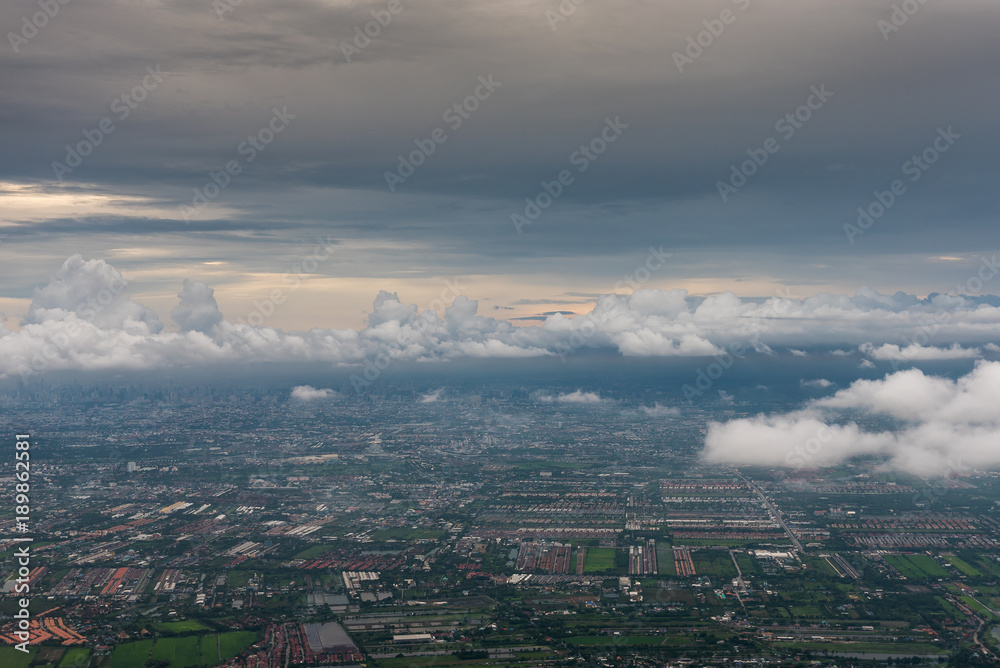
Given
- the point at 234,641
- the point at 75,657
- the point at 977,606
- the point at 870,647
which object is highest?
the point at 977,606

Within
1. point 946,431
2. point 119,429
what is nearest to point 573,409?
point 946,431

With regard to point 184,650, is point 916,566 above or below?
above

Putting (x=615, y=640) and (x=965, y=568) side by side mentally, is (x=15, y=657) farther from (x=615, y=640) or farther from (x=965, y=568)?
(x=965, y=568)

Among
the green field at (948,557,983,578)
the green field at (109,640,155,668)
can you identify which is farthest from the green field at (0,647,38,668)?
the green field at (948,557,983,578)

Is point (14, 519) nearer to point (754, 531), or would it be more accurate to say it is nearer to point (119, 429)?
point (119, 429)

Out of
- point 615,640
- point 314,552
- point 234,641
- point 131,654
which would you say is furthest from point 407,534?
point 131,654

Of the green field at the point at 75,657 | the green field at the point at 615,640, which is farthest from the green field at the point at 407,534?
the green field at the point at 75,657
